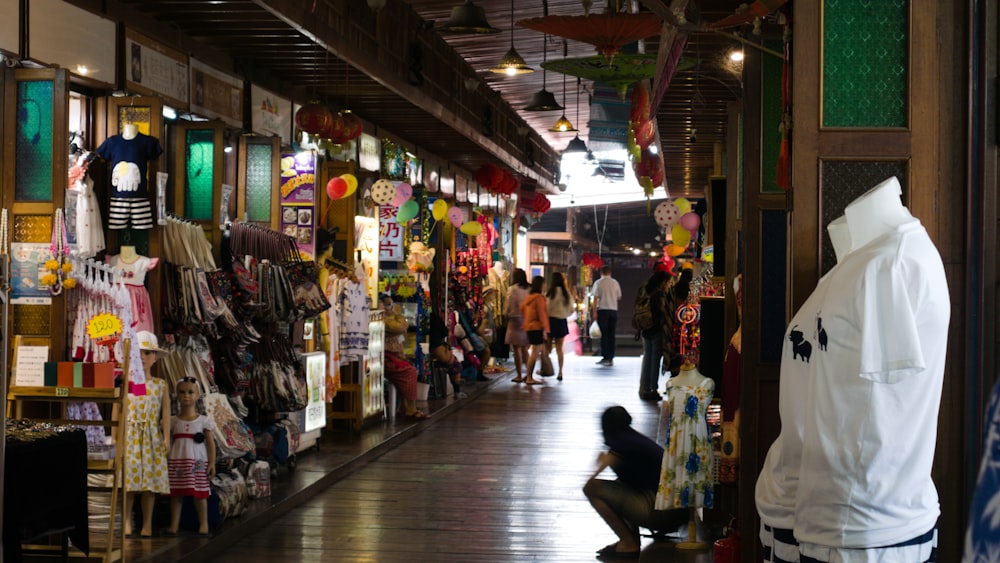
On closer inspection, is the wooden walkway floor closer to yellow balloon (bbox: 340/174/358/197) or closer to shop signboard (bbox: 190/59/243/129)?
yellow balloon (bbox: 340/174/358/197)

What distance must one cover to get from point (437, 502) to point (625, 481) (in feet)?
5.84

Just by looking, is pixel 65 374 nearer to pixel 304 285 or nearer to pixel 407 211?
pixel 304 285

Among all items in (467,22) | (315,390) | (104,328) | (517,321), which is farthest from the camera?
(517,321)

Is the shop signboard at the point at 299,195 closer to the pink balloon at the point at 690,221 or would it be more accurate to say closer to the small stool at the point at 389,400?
the small stool at the point at 389,400

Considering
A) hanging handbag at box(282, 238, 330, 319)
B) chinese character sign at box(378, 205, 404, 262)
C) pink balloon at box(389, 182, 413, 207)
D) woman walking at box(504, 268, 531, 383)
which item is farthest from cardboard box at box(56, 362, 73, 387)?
woman walking at box(504, 268, 531, 383)

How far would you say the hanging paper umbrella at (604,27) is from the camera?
21.8 feet

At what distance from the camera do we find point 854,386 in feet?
9.69

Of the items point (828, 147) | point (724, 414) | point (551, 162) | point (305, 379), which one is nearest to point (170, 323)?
point (305, 379)

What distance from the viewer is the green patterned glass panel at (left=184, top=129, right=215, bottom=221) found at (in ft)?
25.9

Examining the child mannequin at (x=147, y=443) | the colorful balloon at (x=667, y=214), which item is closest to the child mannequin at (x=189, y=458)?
the child mannequin at (x=147, y=443)

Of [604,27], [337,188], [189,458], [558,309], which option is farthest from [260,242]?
[558,309]

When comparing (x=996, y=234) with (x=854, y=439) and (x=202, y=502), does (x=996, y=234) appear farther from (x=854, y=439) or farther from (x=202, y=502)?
(x=202, y=502)

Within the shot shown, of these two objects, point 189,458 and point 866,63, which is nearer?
point 866,63

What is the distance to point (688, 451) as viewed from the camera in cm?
654
